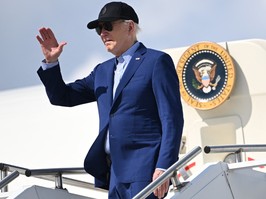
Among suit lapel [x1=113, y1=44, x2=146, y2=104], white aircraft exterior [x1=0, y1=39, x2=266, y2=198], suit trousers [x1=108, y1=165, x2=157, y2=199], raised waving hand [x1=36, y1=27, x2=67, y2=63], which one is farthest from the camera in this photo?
white aircraft exterior [x1=0, y1=39, x2=266, y2=198]

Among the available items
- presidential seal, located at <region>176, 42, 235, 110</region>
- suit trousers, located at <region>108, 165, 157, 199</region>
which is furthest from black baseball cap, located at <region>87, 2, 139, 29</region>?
presidential seal, located at <region>176, 42, 235, 110</region>

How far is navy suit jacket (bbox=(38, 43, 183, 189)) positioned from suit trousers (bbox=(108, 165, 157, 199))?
1.2 inches

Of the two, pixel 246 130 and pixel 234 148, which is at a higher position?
pixel 234 148

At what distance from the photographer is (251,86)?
998 cm

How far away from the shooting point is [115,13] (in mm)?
A: 5277

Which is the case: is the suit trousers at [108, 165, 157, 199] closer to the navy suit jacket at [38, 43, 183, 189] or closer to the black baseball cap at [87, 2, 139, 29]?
the navy suit jacket at [38, 43, 183, 189]

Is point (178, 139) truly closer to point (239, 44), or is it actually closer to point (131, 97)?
point (131, 97)

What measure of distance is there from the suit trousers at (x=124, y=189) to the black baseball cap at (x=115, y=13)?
2.86ft

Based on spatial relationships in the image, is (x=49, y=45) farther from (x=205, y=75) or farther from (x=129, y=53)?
(x=205, y=75)

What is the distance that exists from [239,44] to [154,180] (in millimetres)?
5536

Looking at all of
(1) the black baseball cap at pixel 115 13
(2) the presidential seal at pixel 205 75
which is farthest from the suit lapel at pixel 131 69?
(2) the presidential seal at pixel 205 75

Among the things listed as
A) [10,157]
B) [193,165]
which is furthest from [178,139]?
[10,157]

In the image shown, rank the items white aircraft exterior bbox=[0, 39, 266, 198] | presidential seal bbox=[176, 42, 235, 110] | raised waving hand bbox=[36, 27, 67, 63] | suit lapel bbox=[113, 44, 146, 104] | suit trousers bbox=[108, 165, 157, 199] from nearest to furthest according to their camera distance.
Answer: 1. suit trousers bbox=[108, 165, 157, 199]
2. suit lapel bbox=[113, 44, 146, 104]
3. raised waving hand bbox=[36, 27, 67, 63]
4. white aircraft exterior bbox=[0, 39, 266, 198]
5. presidential seal bbox=[176, 42, 235, 110]

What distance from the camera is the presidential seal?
33.2ft
